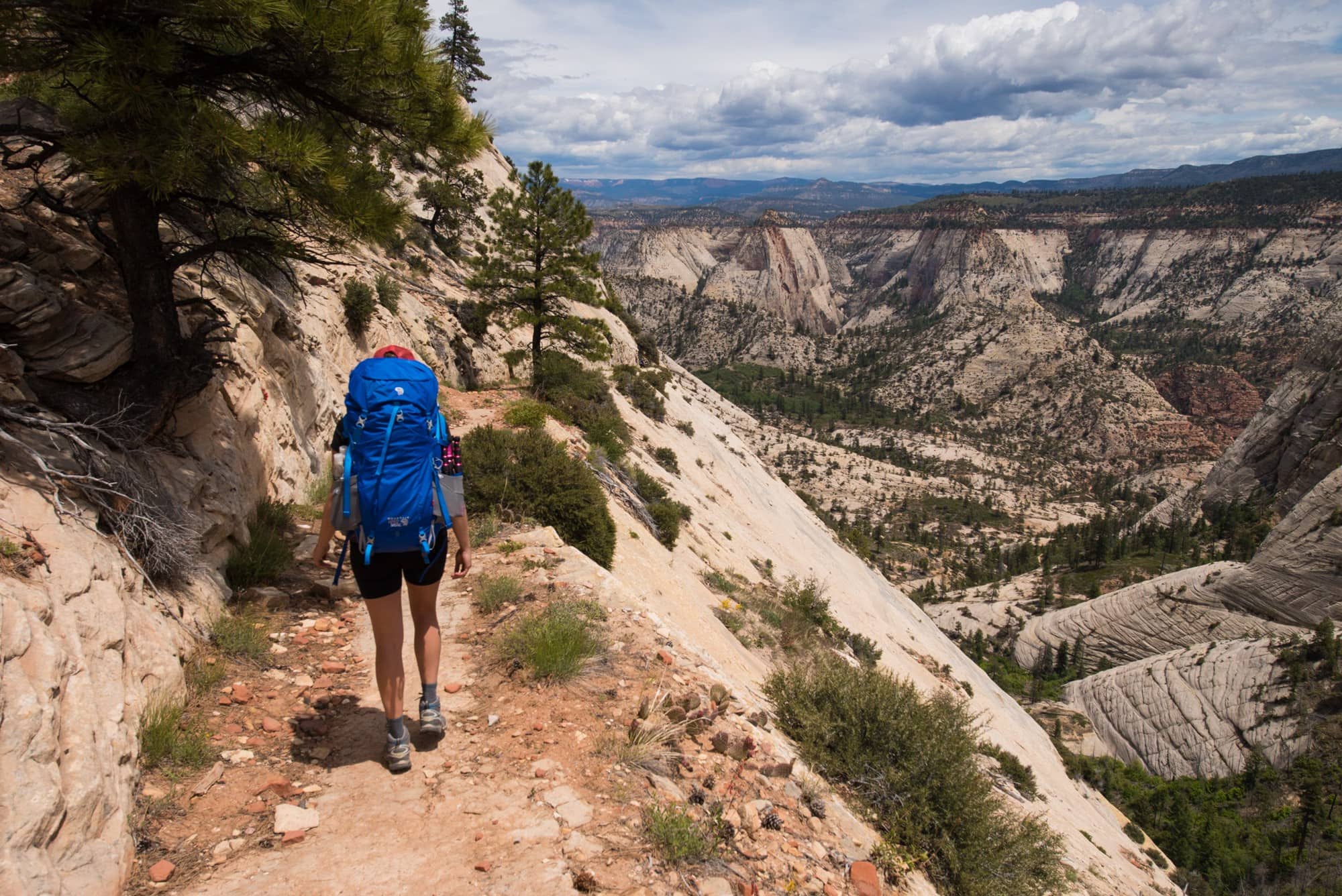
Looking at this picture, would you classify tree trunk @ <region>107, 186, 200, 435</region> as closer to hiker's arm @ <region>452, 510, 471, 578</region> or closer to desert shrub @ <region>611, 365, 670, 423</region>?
hiker's arm @ <region>452, 510, 471, 578</region>

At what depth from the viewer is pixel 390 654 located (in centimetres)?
415

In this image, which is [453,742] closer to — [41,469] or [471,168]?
[41,469]

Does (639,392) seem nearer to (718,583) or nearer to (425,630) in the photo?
(718,583)

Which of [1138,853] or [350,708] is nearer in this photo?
[350,708]

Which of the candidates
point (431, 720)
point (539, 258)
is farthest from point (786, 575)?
point (431, 720)

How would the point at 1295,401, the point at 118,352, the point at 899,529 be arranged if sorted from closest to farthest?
the point at 118,352 → the point at 1295,401 → the point at 899,529

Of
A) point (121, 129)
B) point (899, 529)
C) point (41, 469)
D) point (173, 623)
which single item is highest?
point (121, 129)

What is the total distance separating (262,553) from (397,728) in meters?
3.07

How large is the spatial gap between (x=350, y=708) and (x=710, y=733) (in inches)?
107

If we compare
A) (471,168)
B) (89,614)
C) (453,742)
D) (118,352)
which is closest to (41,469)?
(89,614)

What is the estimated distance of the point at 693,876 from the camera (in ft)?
11.8

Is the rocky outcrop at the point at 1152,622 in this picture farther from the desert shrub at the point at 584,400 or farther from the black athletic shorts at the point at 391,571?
the black athletic shorts at the point at 391,571

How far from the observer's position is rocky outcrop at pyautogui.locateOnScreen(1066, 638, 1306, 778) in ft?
129

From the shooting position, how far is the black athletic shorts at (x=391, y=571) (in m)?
4.00
